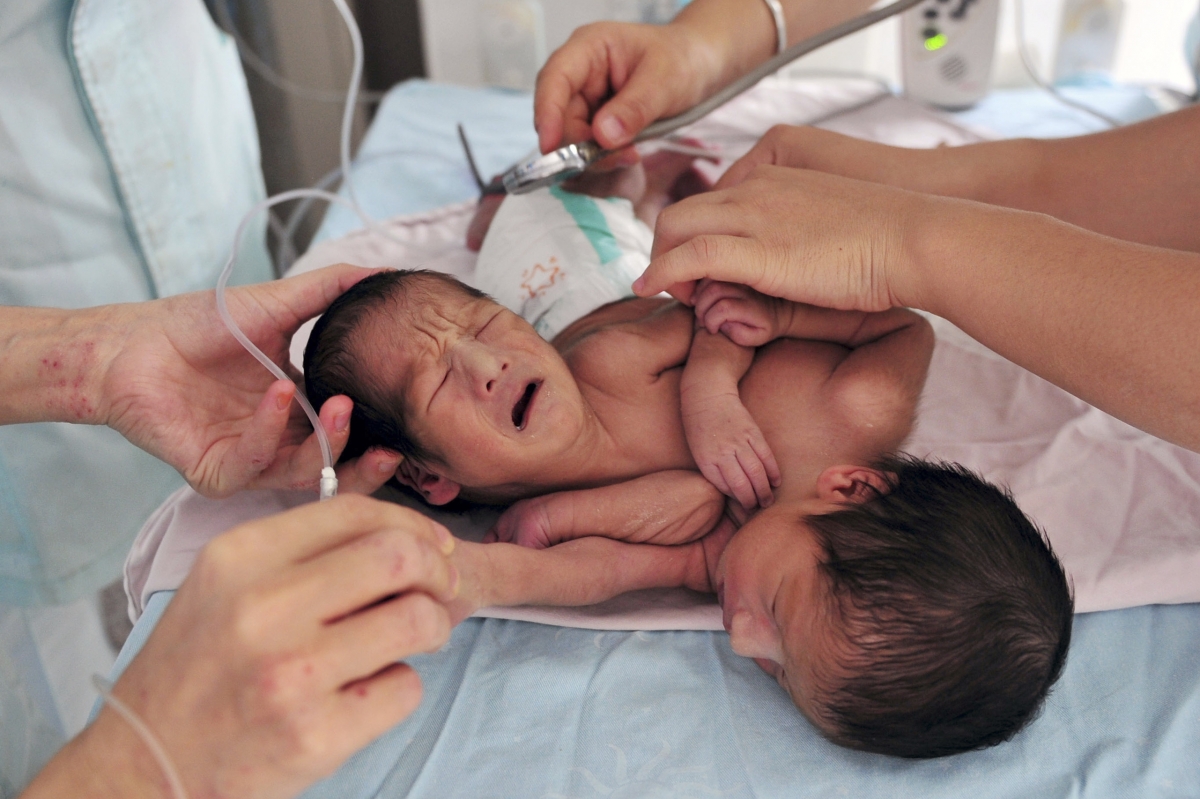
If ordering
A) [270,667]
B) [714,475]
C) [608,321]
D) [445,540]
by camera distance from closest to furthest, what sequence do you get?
[270,667] < [445,540] < [714,475] < [608,321]

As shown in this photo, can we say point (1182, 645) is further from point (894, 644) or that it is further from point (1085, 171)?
point (1085, 171)

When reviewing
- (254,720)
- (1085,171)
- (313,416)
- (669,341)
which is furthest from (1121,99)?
(254,720)

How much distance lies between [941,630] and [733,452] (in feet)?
1.16

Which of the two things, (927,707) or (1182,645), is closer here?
(927,707)

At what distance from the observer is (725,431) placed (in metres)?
1.16

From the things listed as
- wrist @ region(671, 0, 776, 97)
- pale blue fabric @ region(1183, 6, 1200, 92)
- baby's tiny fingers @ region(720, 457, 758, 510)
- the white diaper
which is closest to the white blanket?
baby's tiny fingers @ region(720, 457, 758, 510)

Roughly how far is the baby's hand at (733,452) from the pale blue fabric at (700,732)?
0.19m

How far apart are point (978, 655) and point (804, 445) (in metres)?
0.39

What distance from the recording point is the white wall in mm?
2748

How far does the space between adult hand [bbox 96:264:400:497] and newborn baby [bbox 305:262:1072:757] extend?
65 mm

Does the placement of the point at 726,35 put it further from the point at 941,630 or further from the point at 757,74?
the point at 941,630

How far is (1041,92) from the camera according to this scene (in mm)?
2363

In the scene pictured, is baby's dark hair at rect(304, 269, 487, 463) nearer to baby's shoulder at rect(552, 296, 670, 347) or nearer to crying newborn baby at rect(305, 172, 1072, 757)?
crying newborn baby at rect(305, 172, 1072, 757)

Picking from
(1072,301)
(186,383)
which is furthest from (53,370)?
(1072,301)
